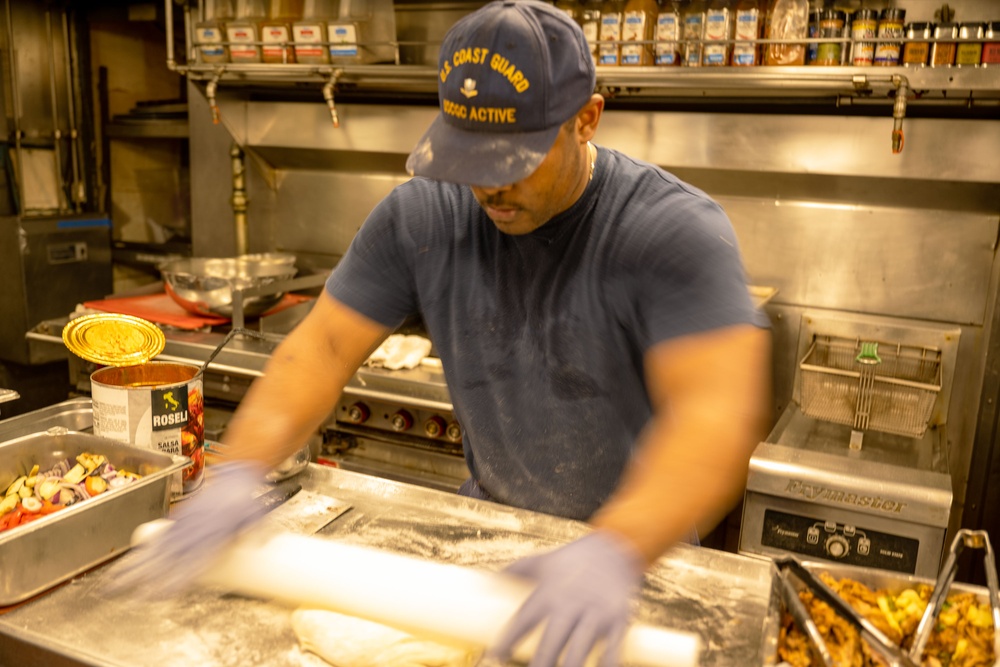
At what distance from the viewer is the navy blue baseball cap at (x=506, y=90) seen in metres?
1.01

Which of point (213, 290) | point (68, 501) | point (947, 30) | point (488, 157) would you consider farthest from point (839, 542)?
point (213, 290)

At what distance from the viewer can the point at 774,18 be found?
83.9 inches

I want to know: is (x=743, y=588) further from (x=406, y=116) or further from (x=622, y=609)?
(x=406, y=116)

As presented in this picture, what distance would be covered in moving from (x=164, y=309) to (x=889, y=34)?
2.27 metres

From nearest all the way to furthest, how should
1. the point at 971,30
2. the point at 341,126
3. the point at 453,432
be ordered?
the point at 971,30, the point at 453,432, the point at 341,126

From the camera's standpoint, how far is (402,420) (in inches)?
90.8

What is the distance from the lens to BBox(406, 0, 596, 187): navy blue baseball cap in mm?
1014

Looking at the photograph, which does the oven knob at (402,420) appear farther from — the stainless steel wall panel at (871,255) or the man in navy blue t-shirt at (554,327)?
the stainless steel wall panel at (871,255)

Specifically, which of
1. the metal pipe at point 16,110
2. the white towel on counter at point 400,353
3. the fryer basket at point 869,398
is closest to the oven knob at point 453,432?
the white towel on counter at point 400,353

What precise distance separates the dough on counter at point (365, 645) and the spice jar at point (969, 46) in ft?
5.81

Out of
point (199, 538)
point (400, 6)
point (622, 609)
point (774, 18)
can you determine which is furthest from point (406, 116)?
point (622, 609)

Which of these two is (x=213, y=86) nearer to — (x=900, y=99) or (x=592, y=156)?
(x=592, y=156)

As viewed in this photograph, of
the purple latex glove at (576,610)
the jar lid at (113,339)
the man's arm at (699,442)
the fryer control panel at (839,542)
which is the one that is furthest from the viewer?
the fryer control panel at (839,542)

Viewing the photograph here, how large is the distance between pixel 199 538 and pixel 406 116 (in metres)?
2.06
